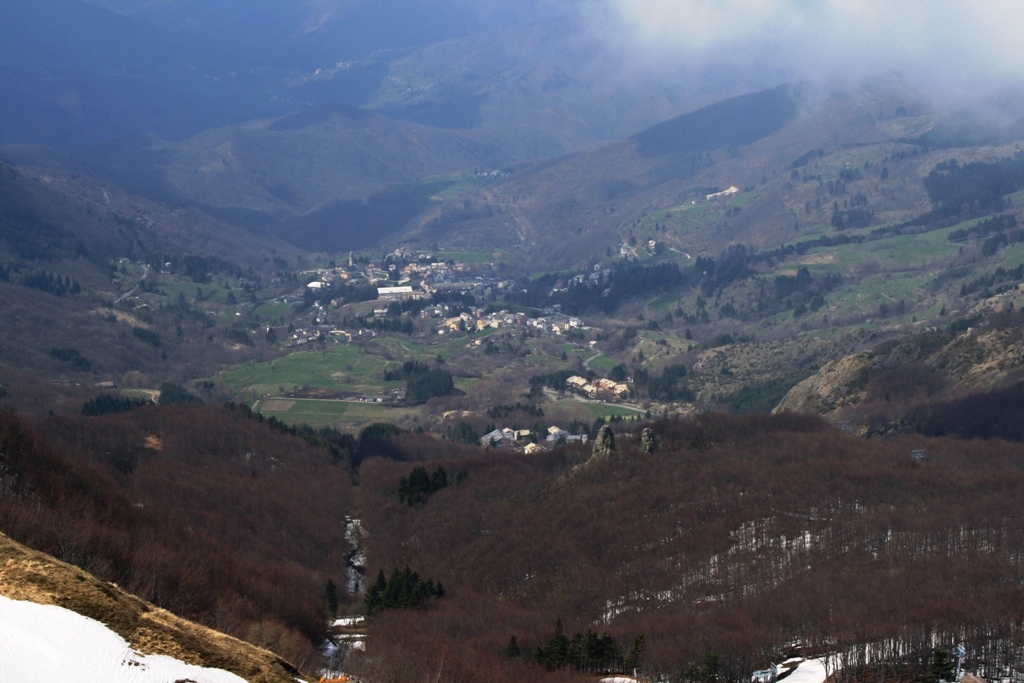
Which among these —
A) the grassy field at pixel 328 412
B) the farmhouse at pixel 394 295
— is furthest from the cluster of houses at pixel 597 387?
the farmhouse at pixel 394 295

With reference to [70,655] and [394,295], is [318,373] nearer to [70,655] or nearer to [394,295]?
[394,295]

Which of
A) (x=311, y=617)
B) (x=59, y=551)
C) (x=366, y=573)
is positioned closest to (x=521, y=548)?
(x=366, y=573)

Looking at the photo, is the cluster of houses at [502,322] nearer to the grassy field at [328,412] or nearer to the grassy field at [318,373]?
the grassy field at [318,373]

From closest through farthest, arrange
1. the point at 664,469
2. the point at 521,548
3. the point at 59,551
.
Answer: the point at 59,551 < the point at 521,548 < the point at 664,469

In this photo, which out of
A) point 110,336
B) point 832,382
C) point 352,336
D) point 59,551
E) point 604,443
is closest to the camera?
point 59,551

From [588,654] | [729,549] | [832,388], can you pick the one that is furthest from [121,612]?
[832,388]

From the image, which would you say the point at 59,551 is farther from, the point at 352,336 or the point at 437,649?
the point at 352,336
